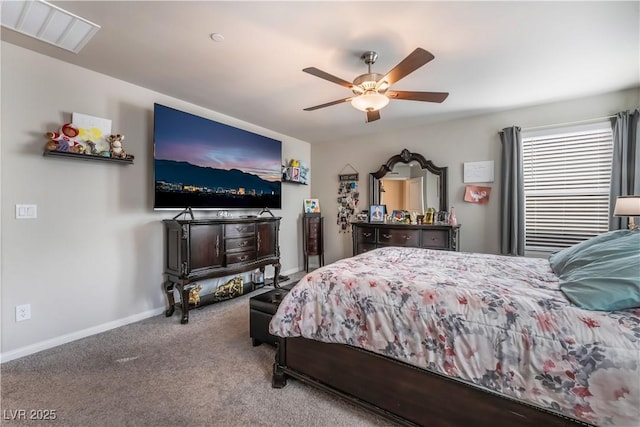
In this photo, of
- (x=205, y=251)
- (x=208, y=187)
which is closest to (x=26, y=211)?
(x=205, y=251)

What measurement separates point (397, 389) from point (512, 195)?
3.10 m

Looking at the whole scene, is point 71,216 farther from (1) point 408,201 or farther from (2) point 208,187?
(1) point 408,201

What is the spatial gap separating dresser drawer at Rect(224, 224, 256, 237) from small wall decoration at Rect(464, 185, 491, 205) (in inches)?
118

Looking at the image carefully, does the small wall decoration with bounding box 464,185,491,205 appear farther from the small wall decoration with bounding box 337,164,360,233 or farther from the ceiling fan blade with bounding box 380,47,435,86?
the ceiling fan blade with bounding box 380,47,435,86

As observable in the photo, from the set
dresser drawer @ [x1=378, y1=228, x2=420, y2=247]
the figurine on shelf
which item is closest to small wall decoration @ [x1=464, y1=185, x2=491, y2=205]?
dresser drawer @ [x1=378, y1=228, x2=420, y2=247]

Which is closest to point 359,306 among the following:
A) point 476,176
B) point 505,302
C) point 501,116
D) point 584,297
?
point 505,302

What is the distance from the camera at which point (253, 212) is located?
4262mm

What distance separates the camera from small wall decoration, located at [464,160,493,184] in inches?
150

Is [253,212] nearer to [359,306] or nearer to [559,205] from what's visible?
[359,306]

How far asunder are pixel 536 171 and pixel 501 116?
0.84 m

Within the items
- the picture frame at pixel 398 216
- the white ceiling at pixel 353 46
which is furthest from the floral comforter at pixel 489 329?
the picture frame at pixel 398 216

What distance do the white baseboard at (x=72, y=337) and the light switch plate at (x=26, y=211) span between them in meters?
1.07

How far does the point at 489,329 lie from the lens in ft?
4.15

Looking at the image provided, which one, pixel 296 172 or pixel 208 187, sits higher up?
pixel 296 172
